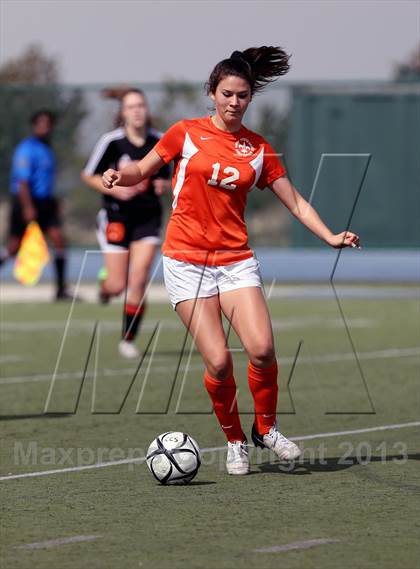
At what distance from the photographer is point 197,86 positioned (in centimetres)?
2544

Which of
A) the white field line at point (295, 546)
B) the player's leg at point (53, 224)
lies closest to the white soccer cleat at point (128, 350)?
the player's leg at point (53, 224)

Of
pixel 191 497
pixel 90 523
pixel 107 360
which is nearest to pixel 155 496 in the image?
pixel 191 497

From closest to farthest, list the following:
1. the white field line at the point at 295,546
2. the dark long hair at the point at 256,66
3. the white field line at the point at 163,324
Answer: the white field line at the point at 295,546 → the dark long hair at the point at 256,66 → the white field line at the point at 163,324

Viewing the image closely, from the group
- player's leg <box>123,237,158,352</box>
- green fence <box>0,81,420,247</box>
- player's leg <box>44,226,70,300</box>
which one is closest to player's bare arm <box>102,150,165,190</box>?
player's leg <box>123,237,158,352</box>

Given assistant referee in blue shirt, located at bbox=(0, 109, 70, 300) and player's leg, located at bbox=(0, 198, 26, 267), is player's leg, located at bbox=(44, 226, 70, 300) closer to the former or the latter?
assistant referee in blue shirt, located at bbox=(0, 109, 70, 300)

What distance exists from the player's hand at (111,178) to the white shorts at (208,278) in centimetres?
56

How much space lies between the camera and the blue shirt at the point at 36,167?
69.3 ft

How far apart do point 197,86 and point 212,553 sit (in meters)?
19.9

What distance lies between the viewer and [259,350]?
8.00 metres

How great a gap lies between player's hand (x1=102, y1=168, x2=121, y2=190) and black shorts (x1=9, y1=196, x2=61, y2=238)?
43.8 ft

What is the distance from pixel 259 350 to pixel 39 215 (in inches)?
541

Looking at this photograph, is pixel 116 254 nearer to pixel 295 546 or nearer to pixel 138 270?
pixel 138 270

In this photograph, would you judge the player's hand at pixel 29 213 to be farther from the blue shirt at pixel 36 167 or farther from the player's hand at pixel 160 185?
the player's hand at pixel 160 185

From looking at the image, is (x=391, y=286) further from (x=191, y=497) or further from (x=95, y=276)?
(x=191, y=497)
